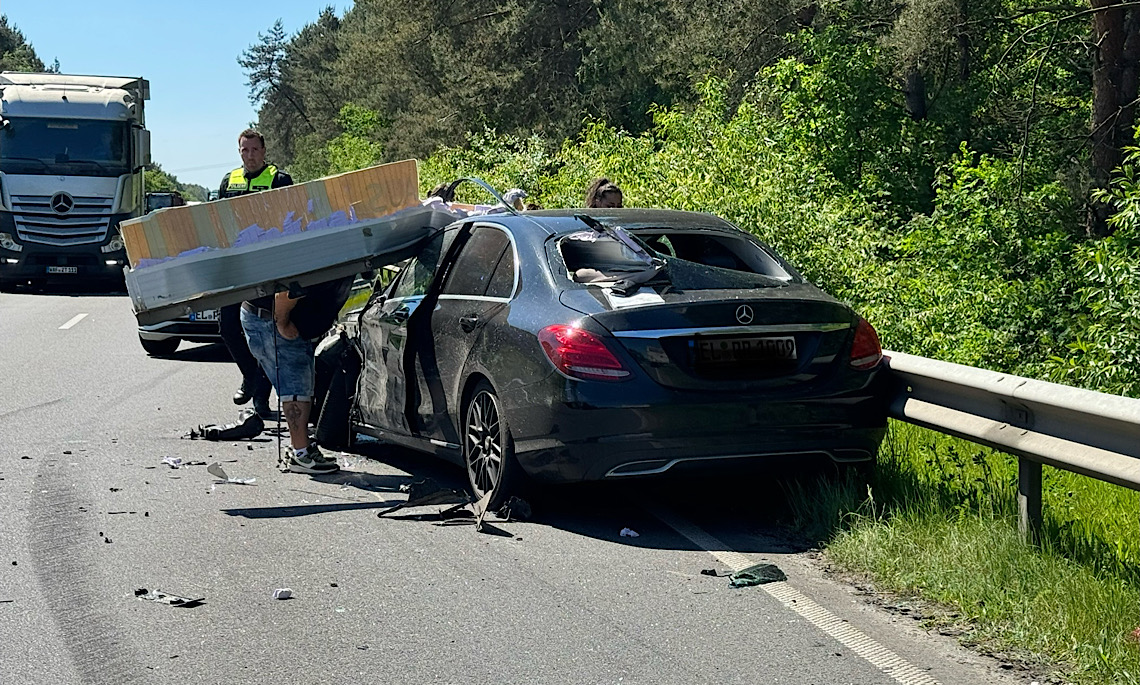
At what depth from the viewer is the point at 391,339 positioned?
833 cm

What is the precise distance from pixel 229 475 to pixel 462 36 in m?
43.0

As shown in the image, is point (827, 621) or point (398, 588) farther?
point (398, 588)

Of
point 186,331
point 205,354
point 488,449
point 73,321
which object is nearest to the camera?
point 488,449

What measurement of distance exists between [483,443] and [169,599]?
2.08 meters

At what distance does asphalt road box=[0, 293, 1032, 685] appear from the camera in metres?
4.77

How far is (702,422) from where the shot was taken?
259 inches

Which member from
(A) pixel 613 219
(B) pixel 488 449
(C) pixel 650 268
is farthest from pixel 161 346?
(C) pixel 650 268

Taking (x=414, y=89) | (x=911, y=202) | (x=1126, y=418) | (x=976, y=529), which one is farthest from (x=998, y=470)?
(x=414, y=89)

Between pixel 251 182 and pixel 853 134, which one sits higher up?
pixel 853 134

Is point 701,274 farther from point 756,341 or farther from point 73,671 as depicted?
point 73,671

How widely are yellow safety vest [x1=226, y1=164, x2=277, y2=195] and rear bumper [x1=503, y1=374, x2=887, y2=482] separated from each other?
174 inches

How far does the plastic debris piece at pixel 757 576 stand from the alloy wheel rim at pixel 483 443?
154 cm

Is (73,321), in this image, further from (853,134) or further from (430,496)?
(853,134)

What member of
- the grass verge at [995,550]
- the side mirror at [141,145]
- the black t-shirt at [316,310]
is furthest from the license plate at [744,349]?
the side mirror at [141,145]
